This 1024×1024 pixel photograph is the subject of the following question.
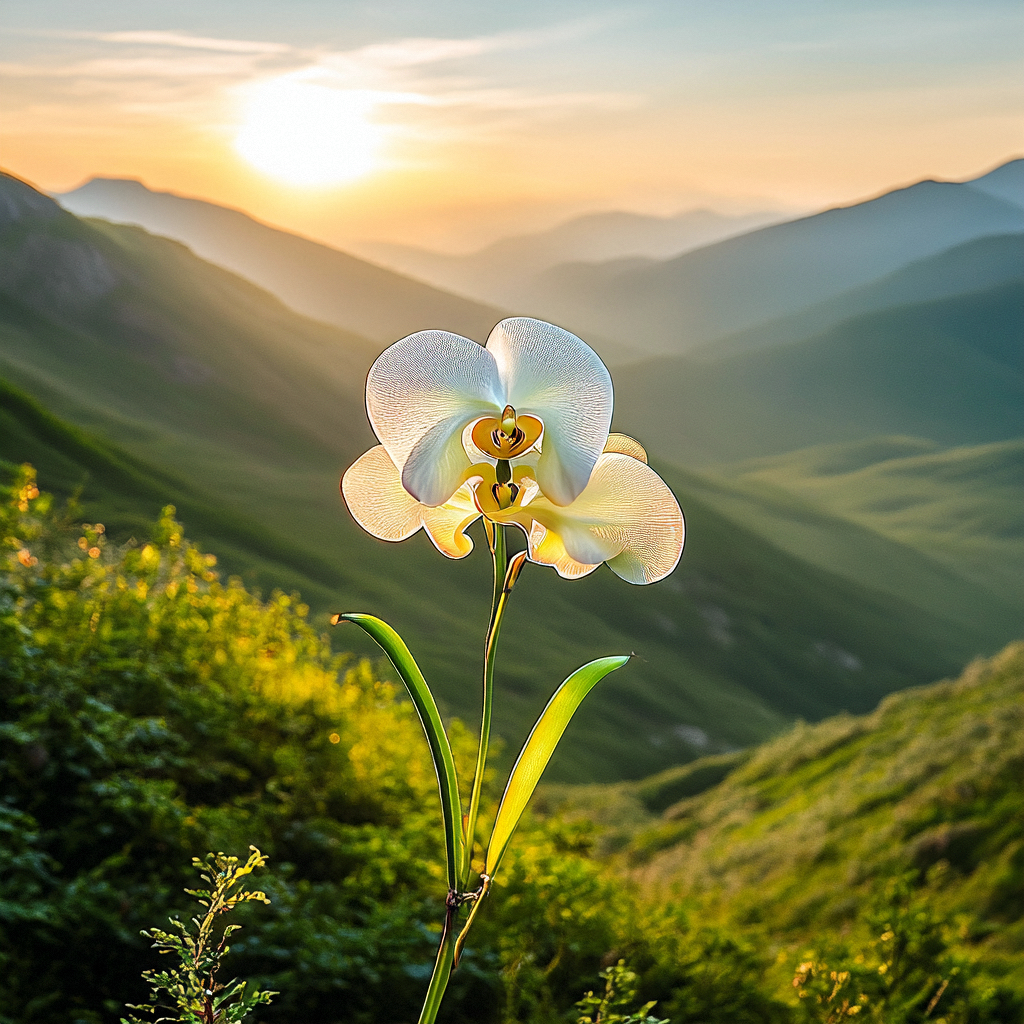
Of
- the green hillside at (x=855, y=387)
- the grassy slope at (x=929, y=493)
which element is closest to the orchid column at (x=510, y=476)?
the grassy slope at (x=929, y=493)

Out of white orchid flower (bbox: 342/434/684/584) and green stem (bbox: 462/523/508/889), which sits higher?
white orchid flower (bbox: 342/434/684/584)

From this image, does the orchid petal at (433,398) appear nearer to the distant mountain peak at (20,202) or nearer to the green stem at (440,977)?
the green stem at (440,977)

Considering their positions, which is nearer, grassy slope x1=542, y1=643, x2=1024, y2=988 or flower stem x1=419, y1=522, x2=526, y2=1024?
flower stem x1=419, y1=522, x2=526, y2=1024

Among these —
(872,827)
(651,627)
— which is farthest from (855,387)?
(872,827)

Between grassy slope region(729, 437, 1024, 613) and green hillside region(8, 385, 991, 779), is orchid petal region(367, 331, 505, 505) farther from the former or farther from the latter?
grassy slope region(729, 437, 1024, 613)

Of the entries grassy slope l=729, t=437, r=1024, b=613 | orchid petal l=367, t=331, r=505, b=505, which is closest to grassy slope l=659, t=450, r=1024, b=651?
grassy slope l=729, t=437, r=1024, b=613

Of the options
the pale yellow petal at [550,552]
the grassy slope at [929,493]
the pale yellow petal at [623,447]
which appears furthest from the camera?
the grassy slope at [929,493]

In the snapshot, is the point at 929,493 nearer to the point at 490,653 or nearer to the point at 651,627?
the point at 651,627
